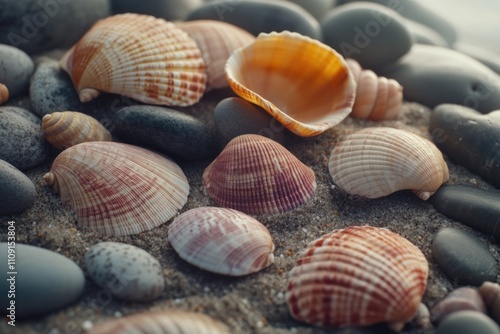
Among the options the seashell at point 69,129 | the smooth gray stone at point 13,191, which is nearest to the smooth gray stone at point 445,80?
the seashell at point 69,129

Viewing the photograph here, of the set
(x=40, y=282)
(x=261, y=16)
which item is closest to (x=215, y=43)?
(x=261, y=16)

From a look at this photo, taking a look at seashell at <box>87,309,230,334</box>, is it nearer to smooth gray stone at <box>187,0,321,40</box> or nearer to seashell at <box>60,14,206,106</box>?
seashell at <box>60,14,206,106</box>

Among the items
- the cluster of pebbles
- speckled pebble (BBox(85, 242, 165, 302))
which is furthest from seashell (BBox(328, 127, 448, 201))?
speckled pebble (BBox(85, 242, 165, 302))

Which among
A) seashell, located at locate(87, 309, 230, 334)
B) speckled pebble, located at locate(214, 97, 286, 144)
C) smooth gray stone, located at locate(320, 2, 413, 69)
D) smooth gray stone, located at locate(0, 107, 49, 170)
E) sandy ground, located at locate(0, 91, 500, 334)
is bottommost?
sandy ground, located at locate(0, 91, 500, 334)

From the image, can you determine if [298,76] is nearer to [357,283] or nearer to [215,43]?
[215,43]

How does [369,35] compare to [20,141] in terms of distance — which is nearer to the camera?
[20,141]

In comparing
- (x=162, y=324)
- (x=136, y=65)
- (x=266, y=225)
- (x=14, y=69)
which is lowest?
(x=266, y=225)

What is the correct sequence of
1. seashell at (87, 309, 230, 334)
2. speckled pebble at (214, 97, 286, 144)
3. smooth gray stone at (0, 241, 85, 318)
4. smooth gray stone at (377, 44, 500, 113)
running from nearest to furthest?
1. seashell at (87, 309, 230, 334)
2. smooth gray stone at (0, 241, 85, 318)
3. speckled pebble at (214, 97, 286, 144)
4. smooth gray stone at (377, 44, 500, 113)
